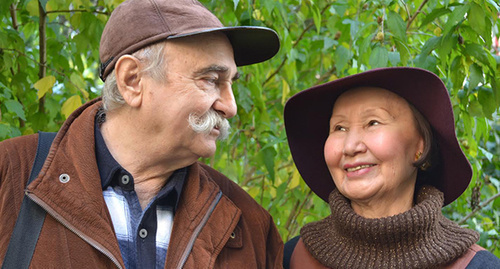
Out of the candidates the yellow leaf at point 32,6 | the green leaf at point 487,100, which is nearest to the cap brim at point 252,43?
the green leaf at point 487,100

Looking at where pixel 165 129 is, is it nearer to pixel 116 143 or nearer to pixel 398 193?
pixel 116 143

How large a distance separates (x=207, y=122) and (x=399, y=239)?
29.9 inches

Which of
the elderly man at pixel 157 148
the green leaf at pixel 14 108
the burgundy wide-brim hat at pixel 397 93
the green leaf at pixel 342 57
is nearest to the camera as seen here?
the elderly man at pixel 157 148

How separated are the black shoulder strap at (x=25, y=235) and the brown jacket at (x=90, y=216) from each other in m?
0.02

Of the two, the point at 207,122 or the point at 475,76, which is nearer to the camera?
the point at 207,122

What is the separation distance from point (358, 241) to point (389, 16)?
3.14 feet

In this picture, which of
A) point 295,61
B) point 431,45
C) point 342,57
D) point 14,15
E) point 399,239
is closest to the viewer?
point 399,239

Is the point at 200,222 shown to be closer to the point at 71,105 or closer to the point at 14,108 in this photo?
the point at 71,105

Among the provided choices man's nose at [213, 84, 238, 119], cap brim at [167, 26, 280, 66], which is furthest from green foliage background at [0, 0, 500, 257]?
man's nose at [213, 84, 238, 119]

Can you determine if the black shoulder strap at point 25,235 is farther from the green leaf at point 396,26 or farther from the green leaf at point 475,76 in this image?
the green leaf at point 475,76

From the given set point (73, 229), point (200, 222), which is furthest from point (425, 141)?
point (73, 229)

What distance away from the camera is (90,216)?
1948 mm

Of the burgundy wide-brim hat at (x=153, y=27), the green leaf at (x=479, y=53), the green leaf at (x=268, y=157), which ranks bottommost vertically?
the green leaf at (x=268, y=157)

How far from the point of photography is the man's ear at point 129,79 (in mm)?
2197
